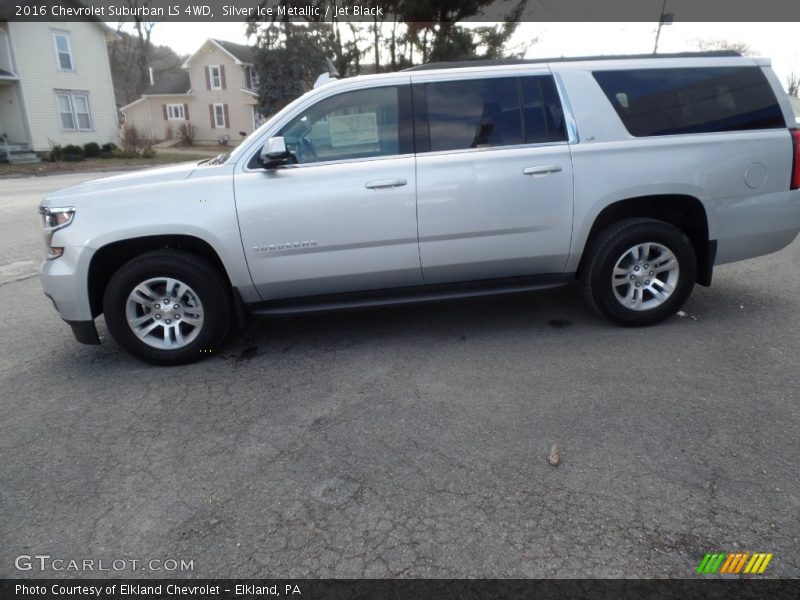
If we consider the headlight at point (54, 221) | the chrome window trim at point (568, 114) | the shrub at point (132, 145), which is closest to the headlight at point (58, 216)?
the headlight at point (54, 221)

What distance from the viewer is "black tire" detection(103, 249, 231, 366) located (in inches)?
165

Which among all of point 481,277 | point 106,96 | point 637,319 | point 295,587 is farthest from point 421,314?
point 106,96

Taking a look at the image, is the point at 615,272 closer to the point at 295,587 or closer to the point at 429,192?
the point at 429,192

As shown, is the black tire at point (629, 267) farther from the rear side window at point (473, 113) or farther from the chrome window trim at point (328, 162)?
the chrome window trim at point (328, 162)

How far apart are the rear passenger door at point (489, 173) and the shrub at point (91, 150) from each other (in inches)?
1161

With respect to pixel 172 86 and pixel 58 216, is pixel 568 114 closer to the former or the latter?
pixel 58 216

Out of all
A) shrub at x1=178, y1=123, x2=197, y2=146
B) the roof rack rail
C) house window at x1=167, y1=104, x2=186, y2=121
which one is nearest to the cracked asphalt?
the roof rack rail

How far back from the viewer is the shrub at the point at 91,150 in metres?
28.8

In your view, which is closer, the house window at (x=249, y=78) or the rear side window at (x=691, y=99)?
the rear side window at (x=691, y=99)

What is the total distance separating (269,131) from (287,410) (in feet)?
6.70

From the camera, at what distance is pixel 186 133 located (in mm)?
45281
